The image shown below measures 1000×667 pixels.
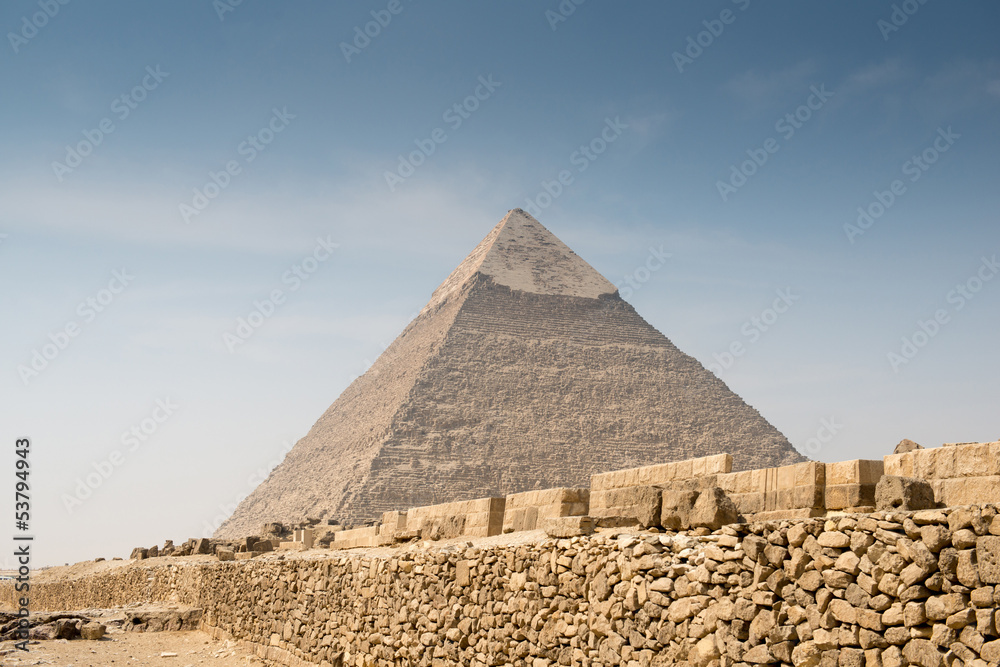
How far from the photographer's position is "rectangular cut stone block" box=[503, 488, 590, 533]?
6.51m

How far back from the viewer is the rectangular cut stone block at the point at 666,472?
17.2ft

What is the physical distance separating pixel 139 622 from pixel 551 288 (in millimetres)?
109430

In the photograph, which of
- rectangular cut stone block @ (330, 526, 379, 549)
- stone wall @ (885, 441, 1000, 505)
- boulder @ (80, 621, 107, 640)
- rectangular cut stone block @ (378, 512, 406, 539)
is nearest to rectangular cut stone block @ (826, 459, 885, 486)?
stone wall @ (885, 441, 1000, 505)

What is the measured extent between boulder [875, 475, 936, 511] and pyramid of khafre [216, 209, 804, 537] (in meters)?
89.4

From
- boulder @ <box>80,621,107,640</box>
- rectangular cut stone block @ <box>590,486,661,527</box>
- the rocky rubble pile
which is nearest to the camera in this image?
the rocky rubble pile

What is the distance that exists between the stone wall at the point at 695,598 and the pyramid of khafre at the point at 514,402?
3380 inches

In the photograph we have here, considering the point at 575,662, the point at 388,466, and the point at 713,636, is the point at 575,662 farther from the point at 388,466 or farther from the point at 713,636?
the point at 388,466

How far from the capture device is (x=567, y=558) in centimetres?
503

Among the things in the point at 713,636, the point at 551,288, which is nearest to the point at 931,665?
the point at 713,636

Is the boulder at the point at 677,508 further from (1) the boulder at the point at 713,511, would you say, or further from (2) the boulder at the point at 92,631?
(2) the boulder at the point at 92,631

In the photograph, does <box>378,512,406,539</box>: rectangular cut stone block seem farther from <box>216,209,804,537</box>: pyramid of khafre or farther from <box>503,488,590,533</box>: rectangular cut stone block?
<box>216,209,804,537</box>: pyramid of khafre

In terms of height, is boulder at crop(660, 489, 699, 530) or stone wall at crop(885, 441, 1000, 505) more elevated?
stone wall at crop(885, 441, 1000, 505)

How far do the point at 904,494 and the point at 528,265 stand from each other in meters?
119

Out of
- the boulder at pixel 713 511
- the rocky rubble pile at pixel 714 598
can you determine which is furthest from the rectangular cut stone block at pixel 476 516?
the boulder at pixel 713 511
